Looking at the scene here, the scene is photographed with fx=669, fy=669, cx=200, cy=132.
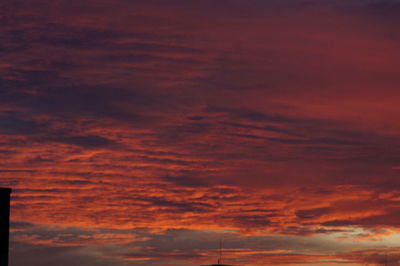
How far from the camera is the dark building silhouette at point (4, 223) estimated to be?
70938 mm

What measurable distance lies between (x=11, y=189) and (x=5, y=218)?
3.33 metres

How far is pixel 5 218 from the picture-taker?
71.9 meters

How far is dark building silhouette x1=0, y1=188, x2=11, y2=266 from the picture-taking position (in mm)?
70938

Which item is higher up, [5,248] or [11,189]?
[11,189]

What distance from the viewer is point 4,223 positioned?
235 ft

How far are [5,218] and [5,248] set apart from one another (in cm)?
320

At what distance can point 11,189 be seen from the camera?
241 feet

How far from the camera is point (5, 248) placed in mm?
71125

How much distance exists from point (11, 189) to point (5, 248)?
648 cm
